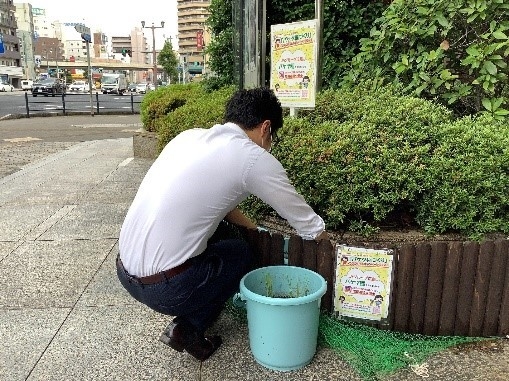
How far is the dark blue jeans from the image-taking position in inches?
84.4

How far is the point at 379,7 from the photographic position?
6.36m

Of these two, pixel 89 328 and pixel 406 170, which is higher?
pixel 406 170

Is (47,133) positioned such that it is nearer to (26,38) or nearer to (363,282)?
(363,282)

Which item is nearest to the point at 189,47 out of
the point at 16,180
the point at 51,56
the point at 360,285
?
the point at 51,56

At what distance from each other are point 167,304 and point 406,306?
1.36 m

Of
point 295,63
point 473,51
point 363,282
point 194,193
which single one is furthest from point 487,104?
point 194,193

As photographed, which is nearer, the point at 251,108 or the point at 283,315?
the point at 283,315

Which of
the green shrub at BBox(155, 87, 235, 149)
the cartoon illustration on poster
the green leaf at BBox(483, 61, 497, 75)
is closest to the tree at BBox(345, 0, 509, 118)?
the green leaf at BBox(483, 61, 497, 75)

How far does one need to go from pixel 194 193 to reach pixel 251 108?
1.75ft

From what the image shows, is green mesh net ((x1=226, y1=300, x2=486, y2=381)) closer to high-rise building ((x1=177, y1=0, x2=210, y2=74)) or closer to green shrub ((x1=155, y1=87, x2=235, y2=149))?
green shrub ((x1=155, y1=87, x2=235, y2=149))

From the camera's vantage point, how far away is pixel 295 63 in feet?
14.4

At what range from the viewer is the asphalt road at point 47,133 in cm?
963

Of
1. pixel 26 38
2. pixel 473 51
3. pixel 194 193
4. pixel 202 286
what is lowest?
pixel 202 286

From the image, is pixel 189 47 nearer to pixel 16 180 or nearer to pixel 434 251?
pixel 16 180
